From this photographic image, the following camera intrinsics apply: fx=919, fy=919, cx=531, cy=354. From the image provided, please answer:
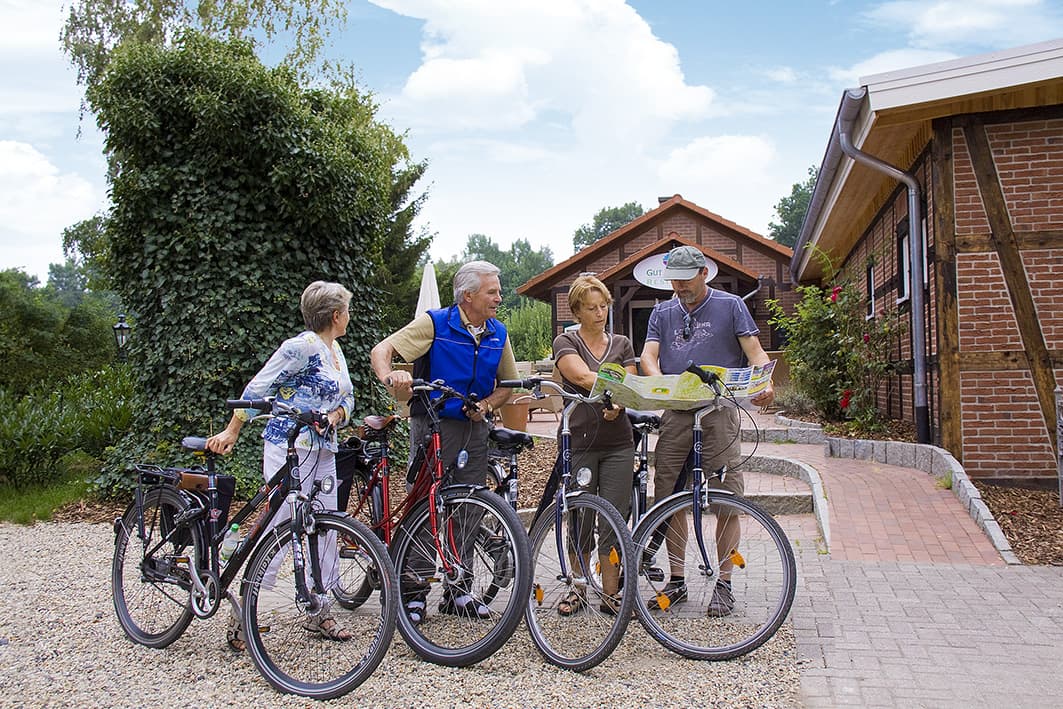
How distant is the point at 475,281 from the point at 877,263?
33.0 feet

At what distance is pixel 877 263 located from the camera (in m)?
12.9

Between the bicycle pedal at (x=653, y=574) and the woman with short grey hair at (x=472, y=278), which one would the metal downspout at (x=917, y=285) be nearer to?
the bicycle pedal at (x=653, y=574)

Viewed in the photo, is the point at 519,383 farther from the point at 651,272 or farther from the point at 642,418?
the point at 651,272

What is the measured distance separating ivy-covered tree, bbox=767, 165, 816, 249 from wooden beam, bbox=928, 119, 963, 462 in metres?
75.1

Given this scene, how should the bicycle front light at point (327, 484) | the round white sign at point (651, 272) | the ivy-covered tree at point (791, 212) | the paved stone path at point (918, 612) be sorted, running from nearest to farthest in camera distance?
1. the paved stone path at point (918, 612)
2. the bicycle front light at point (327, 484)
3. the round white sign at point (651, 272)
4. the ivy-covered tree at point (791, 212)

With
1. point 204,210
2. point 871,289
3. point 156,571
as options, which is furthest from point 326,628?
point 871,289

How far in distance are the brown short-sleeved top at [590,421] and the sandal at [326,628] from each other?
1391 mm

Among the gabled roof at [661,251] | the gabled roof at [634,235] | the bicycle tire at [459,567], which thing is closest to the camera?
the bicycle tire at [459,567]

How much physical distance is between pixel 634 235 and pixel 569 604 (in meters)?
21.6

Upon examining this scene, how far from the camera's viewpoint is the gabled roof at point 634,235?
939 inches

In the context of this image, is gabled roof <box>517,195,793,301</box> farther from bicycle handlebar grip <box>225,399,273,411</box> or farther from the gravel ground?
bicycle handlebar grip <box>225,399,273,411</box>

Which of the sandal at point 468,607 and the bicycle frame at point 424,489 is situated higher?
the bicycle frame at point 424,489

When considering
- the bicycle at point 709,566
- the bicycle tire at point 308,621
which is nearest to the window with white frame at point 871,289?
the bicycle at point 709,566

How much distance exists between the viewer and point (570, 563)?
410cm
